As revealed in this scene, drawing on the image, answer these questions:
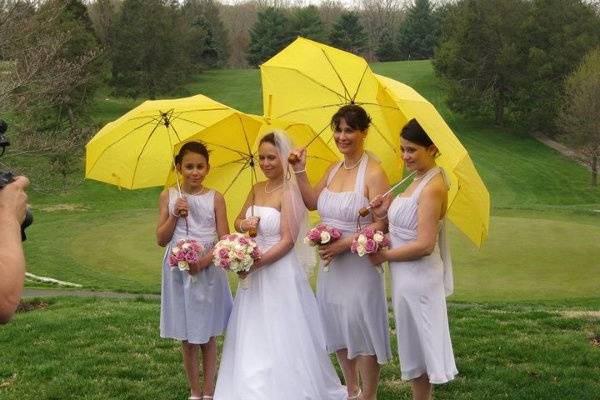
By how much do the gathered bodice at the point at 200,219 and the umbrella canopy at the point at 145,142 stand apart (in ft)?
1.72

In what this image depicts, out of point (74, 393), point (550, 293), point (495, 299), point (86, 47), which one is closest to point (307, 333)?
point (74, 393)

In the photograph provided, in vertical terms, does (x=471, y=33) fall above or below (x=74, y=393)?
above

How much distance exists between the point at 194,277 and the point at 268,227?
0.72m

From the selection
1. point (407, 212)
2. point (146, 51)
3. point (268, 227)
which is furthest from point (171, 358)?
point (146, 51)

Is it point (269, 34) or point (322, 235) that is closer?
point (322, 235)

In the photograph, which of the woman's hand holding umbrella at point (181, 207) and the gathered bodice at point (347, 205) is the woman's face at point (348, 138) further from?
the woman's hand holding umbrella at point (181, 207)

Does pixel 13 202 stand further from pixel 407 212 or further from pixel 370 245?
pixel 407 212

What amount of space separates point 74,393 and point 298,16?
2395 inches

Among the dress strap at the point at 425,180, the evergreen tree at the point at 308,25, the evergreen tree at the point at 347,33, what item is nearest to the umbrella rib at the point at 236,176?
the dress strap at the point at 425,180

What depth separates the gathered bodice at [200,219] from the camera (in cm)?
596

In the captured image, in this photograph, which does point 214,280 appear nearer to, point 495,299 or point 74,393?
point 74,393

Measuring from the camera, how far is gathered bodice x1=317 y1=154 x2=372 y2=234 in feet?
17.8

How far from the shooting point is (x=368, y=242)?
199 inches

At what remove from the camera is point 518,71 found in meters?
46.8
